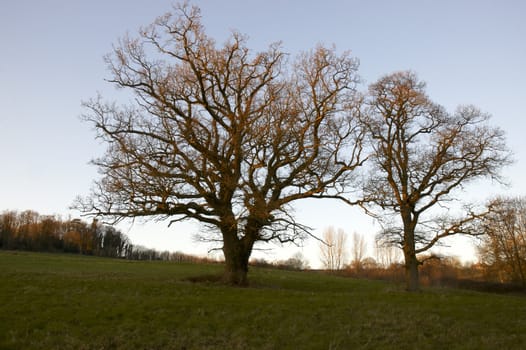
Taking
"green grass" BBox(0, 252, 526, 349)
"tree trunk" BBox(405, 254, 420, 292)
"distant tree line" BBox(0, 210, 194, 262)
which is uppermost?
"distant tree line" BBox(0, 210, 194, 262)

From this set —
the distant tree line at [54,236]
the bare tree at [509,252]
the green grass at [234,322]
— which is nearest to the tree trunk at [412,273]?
the green grass at [234,322]

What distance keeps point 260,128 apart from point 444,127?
1218cm

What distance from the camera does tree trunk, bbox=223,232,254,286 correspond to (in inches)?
779

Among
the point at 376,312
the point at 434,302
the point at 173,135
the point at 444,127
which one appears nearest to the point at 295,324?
the point at 376,312

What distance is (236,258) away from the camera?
19969 millimetres

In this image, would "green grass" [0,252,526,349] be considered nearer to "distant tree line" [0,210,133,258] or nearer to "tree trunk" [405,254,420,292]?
"tree trunk" [405,254,420,292]

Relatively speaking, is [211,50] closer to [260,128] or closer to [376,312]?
[260,128]

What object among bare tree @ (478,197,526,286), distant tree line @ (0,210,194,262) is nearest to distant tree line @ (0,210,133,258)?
distant tree line @ (0,210,194,262)

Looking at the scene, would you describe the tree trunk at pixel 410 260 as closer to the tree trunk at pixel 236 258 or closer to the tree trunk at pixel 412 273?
the tree trunk at pixel 412 273

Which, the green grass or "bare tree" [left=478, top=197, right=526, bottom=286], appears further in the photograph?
"bare tree" [left=478, top=197, right=526, bottom=286]

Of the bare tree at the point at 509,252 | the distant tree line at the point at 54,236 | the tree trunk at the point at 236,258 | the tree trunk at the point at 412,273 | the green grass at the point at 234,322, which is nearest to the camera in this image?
the green grass at the point at 234,322

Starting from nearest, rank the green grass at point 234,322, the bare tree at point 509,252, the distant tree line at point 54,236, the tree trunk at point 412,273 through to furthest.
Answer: the green grass at point 234,322, the tree trunk at point 412,273, the bare tree at point 509,252, the distant tree line at point 54,236

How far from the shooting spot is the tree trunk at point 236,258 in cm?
1980

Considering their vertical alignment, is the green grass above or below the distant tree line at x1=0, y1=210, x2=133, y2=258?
below
